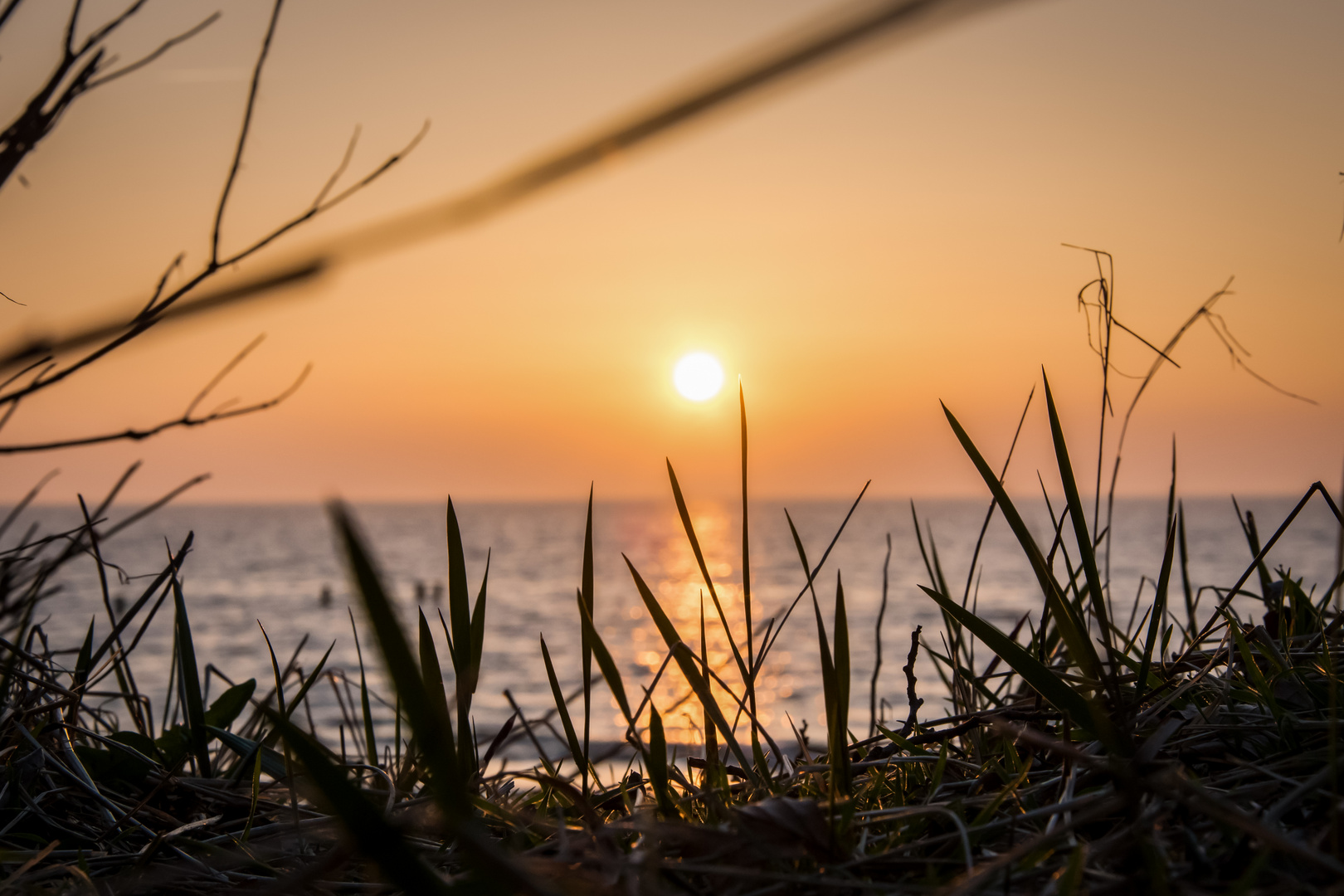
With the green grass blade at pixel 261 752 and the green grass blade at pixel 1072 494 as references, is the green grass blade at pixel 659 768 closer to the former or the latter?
the green grass blade at pixel 1072 494

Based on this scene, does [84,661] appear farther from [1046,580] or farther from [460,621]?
[1046,580]

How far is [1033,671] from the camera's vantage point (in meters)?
0.98

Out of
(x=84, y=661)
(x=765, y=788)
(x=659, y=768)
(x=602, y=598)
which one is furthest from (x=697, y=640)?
(x=659, y=768)

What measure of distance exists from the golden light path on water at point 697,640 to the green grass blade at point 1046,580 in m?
0.36

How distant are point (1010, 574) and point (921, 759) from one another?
2957 centimetres

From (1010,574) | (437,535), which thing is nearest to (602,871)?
(1010,574)

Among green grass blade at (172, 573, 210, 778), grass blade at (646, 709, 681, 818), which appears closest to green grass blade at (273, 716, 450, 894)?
grass blade at (646, 709, 681, 818)

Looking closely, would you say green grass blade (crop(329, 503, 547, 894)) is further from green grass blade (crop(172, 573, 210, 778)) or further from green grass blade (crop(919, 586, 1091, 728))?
green grass blade (crop(172, 573, 210, 778))

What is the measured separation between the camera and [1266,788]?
81cm

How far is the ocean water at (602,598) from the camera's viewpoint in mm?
8164

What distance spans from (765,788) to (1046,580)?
1.31ft

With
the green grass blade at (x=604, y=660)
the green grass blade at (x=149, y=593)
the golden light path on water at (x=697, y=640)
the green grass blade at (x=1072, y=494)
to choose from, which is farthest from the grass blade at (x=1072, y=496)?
the green grass blade at (x=149, y=593)

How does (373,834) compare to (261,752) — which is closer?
(373,834)

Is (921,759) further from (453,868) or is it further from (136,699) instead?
(136,699)
